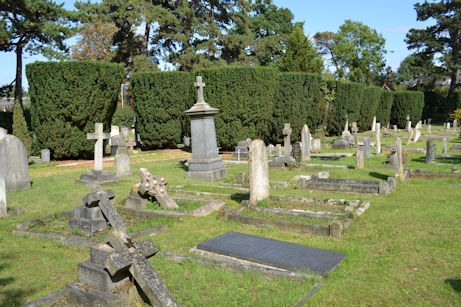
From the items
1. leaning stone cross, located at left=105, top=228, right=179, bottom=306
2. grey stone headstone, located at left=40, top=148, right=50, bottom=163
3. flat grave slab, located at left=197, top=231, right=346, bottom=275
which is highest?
grey stone headstone, located at left=40, top=148, right=50, bottom=163

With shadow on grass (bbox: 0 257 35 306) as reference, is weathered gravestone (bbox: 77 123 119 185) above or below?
above

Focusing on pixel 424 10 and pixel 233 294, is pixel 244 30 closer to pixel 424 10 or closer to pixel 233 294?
pixel 424 10

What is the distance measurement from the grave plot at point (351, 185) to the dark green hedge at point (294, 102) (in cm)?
1311

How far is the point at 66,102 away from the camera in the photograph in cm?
1869

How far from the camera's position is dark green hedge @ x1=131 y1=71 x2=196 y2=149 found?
23156 millimetres

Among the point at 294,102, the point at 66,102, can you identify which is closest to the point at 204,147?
the point at 66,102

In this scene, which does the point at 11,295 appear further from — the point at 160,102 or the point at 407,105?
the point at 407,105

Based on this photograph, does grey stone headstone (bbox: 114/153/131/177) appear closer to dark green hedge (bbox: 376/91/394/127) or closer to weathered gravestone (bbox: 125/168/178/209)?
weathered gravestone (bbox: 125/168/178/209)

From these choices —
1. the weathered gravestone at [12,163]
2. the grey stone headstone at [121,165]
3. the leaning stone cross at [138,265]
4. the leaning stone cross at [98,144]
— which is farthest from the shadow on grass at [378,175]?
the weathered gravestone at [12,163]

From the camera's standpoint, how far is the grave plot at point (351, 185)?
966cm

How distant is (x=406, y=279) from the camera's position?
15.5 feet

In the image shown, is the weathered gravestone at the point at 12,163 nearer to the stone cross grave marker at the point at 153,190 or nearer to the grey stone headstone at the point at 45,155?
the stone cross grave marker at the point at 153,190

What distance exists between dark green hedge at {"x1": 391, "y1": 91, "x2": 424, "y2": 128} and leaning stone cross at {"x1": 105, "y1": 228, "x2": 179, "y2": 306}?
42858 millimetres

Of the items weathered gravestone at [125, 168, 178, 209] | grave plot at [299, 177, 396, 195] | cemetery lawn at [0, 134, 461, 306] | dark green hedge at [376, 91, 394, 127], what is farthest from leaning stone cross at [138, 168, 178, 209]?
dark green hedge at [376, 91, 394, 127]
